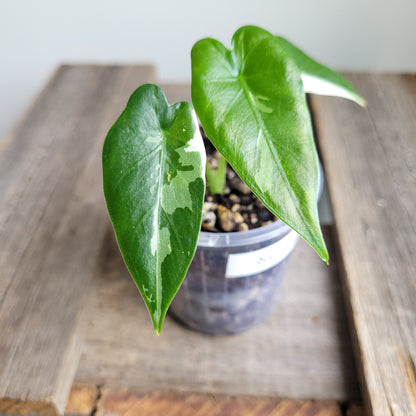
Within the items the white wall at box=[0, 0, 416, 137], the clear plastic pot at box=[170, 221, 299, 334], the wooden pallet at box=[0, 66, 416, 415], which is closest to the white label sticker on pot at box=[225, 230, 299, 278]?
the clear plastic pot at box=[170, 221, 299, 334]

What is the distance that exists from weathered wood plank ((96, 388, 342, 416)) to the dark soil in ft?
0.64

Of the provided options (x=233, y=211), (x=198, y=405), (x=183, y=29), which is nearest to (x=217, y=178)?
(x=233, y=211)

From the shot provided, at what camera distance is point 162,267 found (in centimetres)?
Answer: 30

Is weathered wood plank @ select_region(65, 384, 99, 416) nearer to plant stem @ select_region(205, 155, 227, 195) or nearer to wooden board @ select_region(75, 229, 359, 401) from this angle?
wooden board @ select_region(75, 229, 359, 401)

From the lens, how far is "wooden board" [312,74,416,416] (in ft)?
1.44

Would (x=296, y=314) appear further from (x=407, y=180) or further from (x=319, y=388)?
(x=407, y=180)

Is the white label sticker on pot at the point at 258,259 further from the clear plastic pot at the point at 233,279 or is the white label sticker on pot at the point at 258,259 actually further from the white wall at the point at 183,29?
the white wall at the point at 183,29

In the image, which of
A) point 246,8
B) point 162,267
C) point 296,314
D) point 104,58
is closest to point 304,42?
point 246,8

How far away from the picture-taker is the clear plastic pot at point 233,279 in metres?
0.42

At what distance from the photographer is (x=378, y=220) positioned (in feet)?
1.86

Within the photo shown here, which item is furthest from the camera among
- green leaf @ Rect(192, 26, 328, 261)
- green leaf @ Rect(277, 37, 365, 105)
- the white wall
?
the white wall

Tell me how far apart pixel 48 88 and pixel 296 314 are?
0.59 m

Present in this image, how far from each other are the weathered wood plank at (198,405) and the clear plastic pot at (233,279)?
0.09 m

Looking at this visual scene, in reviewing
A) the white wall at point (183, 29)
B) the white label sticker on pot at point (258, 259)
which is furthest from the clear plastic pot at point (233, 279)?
the white wall at point (183, 29)
